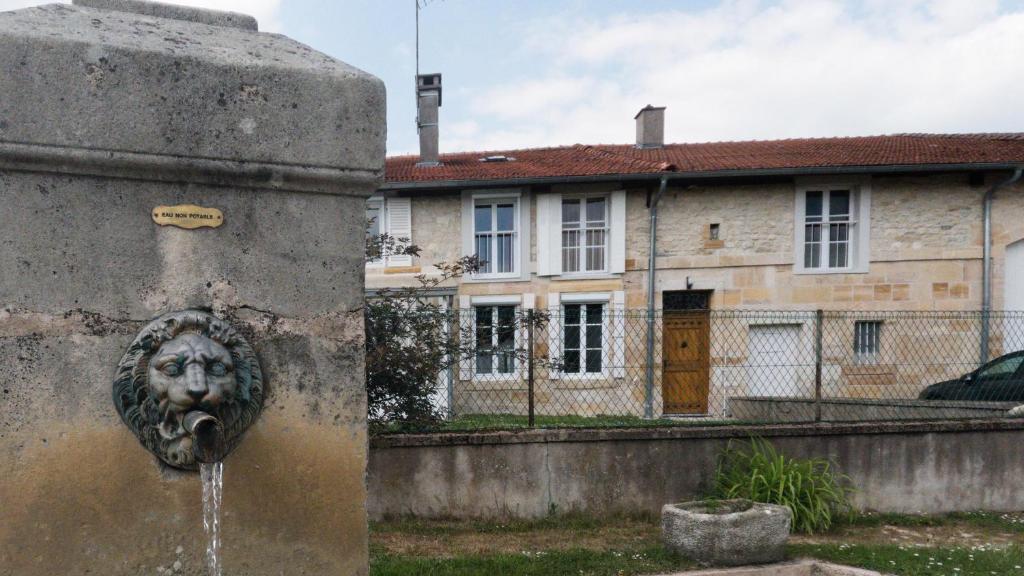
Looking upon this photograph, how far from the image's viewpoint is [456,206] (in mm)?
15492

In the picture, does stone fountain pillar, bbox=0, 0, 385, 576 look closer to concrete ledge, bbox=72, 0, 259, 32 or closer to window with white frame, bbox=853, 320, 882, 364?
concrete ledge, bbox=72, 0, 259, 32

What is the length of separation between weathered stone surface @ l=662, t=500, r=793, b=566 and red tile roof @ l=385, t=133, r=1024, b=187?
1081 centimetres

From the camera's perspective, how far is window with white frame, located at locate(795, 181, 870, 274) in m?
15.2

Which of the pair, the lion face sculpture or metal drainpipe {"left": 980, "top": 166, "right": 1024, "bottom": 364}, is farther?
metal drainpipe {"left": 980, "top": 166, "right": 1024, "bottom": 364}

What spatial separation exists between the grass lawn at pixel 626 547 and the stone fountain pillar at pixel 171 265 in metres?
2.84

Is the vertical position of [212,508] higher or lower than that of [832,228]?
lower

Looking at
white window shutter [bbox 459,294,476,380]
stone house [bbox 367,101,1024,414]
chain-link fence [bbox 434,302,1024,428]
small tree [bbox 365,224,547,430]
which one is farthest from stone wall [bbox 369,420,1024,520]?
stone house [bbox 367,101,1024,414]

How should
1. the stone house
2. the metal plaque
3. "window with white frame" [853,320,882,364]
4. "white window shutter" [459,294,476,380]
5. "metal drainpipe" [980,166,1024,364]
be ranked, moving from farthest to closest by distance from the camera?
the stone house
"metal drainpipe" [980,166,1024,364]
"window with white frame" [853,320,882,364]
"white window shutter" [459,294,476,380]
the metal plaque

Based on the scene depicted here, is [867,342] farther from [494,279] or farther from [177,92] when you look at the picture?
[177,92]

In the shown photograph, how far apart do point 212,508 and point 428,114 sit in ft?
54.8

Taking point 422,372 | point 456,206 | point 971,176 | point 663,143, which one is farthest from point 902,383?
point 422,372

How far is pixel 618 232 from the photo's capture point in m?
15.2

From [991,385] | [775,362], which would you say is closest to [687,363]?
[775,362]

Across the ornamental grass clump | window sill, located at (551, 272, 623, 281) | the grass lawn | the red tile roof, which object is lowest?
the grass lawn
